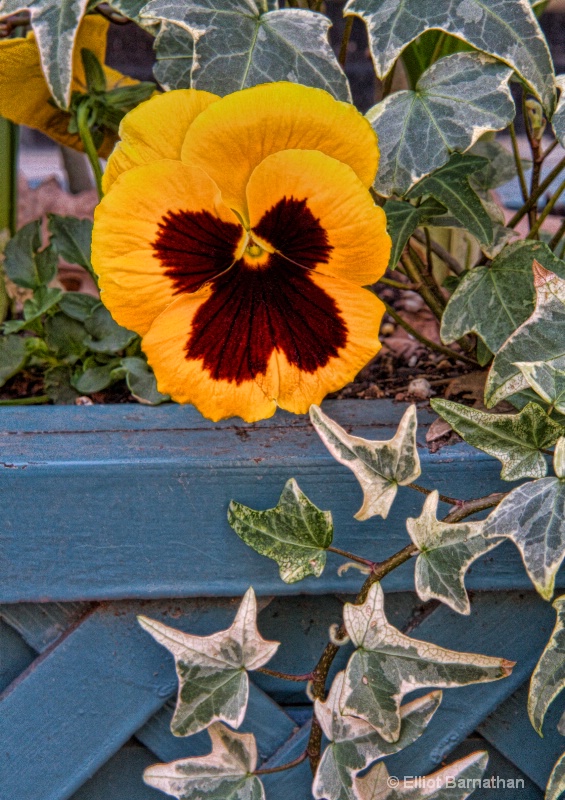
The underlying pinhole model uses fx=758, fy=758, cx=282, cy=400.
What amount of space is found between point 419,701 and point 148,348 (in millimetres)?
318

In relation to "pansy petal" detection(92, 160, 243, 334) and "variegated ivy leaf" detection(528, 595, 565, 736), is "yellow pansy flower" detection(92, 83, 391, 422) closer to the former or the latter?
"pansy petal" detection(92, 160, 243, 334)

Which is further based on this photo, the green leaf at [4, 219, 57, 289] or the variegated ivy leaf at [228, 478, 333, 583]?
the green leaf at [4, 219, 57, 289]

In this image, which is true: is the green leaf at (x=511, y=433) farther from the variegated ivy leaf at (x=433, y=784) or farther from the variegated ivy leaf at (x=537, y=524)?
the variegated ivy leaf at (x=433, y=784)

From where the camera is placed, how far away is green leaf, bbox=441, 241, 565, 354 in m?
0.58

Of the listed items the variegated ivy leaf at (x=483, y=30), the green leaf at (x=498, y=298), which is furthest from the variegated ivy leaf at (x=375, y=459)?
the variegated ivy leaf at (x=483, y=30)

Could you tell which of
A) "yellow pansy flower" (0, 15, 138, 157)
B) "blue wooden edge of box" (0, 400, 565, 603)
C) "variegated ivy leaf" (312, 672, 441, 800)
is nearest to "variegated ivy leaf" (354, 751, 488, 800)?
"variegated ivy leaf" (312, 672, 441, 800)

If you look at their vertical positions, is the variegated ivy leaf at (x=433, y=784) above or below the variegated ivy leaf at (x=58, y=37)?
below

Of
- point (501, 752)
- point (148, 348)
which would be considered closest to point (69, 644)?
point (148, 348)

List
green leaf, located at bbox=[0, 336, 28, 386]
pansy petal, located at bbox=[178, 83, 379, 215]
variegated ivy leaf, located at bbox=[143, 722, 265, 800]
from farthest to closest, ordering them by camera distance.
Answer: green leaf, located at bbox=[0, 336, 28, 386] → variegated ivy leaf, located at bbox=[143, 722, 265, 800] → pansy petal, located at bbox=[178, 83, 379, 215]

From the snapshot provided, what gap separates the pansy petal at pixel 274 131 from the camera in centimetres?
44

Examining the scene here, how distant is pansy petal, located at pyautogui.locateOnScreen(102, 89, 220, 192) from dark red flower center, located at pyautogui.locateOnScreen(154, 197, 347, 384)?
0.21ft

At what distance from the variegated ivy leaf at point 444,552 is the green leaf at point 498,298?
0.52ft

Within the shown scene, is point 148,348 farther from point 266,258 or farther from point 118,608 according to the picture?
point 118,608

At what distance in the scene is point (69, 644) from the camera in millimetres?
571
